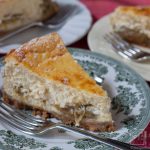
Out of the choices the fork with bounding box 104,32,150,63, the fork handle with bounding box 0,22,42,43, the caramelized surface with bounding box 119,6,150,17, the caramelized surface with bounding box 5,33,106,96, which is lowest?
the fork with bounding box 104,32,150,63

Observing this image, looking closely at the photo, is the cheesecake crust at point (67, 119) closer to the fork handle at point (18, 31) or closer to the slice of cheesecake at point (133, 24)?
the fork handle at point (18, 31)

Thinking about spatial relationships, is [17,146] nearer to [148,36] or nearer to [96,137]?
[96,137]

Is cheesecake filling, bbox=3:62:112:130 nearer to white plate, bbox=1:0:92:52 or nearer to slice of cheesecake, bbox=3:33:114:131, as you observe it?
slice of cheesecake, bbox=3:33:114:131

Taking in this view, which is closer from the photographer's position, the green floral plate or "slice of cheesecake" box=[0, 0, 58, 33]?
the green floral plate

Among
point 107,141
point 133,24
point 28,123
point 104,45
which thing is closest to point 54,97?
point 28,123

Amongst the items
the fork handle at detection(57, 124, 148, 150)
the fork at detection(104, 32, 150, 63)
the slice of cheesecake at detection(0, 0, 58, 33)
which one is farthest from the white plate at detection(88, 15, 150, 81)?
the fork handle at detection(57, 124, 148, 150)

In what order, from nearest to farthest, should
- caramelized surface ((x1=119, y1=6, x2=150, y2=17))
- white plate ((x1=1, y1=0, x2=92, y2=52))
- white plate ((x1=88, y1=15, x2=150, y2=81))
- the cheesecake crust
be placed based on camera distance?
the cheesecake crust < white plate ((x1=88, y1=15, x2=150, y2=81)) < white plate ((x1=1, y1=0, x2=92, y2=52)) < caramelized surface ((x1=119, y1=6, x2=150, y2=17))
